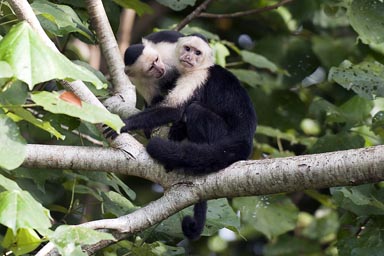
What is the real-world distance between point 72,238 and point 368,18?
2.92m

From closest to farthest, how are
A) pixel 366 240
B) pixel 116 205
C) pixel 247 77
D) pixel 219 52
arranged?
pixel 366 240 → pixel 116 205 → pixel 219 52 → pixel 247 77

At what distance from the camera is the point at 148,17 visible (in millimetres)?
7902

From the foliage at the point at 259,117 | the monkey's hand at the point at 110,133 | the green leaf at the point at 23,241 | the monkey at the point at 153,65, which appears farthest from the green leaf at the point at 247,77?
the green leaf at the point at 23,241

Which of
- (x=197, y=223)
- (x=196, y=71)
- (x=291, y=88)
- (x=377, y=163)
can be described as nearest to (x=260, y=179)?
(x=377, y=163)

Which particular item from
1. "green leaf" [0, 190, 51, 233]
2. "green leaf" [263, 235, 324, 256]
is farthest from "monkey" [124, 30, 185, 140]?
"green leaf" [0, 190, 51, 233]

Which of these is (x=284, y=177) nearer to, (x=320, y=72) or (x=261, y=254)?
(x=320, y=72)

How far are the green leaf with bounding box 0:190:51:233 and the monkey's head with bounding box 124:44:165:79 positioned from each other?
2664mm

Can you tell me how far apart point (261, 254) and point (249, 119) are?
362cm

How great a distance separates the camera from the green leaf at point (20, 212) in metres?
2.40

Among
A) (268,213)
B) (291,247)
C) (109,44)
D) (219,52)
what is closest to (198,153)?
(109,44)

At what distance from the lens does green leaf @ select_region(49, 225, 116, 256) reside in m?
2.55

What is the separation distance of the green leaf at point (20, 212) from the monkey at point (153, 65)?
266cm

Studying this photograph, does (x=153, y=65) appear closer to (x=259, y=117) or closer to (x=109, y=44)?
(x=109, y=44)

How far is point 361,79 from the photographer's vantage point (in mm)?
4789
